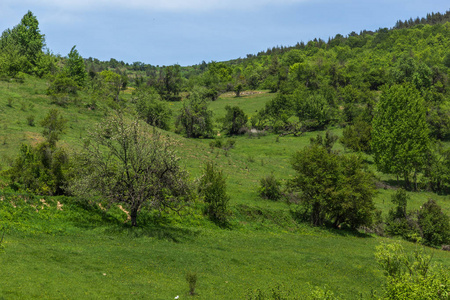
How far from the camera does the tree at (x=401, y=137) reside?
7044 cm

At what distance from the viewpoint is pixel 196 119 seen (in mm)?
101625

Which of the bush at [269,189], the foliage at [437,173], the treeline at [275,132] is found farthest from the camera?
the foliage at [437,173]

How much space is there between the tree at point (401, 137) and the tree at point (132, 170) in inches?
2105

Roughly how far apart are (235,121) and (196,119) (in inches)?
576

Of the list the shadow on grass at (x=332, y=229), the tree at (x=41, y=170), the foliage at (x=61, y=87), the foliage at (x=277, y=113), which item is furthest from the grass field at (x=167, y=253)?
the foliage at (x=277, y=113)

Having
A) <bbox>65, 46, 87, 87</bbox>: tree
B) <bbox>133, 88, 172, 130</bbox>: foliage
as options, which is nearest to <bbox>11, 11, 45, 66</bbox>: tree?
<bbox>65, 46, 87, 87</bbox>: tree

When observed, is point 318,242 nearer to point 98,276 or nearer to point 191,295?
point 191,295

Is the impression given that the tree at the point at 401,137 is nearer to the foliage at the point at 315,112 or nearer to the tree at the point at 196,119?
the foliage at the point at 315,112

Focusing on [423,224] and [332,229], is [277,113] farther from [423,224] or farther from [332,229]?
[423,224]

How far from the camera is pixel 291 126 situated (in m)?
113

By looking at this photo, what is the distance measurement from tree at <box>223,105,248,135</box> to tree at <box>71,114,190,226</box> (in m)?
78.5

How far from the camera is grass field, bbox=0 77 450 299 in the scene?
2033cm

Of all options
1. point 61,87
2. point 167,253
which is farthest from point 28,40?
point 167,253

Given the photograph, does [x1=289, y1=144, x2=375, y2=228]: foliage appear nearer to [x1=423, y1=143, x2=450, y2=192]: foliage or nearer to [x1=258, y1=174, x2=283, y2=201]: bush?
[x1=258, y1=174, x2=283, y2=201]: bush
